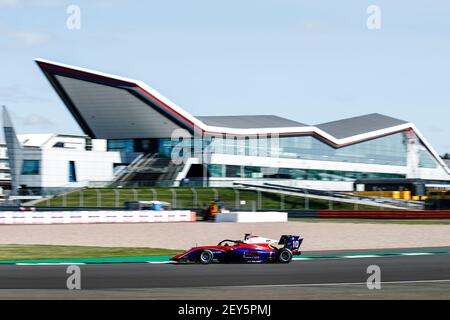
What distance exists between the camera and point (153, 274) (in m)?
17.2

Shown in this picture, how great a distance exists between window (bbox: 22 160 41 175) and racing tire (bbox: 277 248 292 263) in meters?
58.2

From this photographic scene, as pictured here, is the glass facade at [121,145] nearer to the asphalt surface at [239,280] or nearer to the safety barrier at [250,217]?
the safety barrier at [250,217]

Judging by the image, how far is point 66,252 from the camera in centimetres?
2388

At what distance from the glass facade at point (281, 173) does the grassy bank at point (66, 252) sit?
57304mm

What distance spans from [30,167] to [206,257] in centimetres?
5844

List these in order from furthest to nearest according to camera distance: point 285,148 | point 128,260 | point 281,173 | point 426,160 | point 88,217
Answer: point 426,160
point 285,148
point 281,173
point 88,217
point 128,260

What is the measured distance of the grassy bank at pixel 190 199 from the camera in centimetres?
5688

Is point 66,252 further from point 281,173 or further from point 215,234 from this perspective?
point 281,173

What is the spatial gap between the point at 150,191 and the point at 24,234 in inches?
1299

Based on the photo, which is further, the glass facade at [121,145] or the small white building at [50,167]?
the glass facade at [121,145]

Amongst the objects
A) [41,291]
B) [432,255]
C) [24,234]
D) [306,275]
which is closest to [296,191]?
[24,234]

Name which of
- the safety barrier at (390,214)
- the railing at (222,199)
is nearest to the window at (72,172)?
the railing at (222,199)

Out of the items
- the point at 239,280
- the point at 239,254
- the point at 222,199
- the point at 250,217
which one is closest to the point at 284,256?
the point at 239,254
